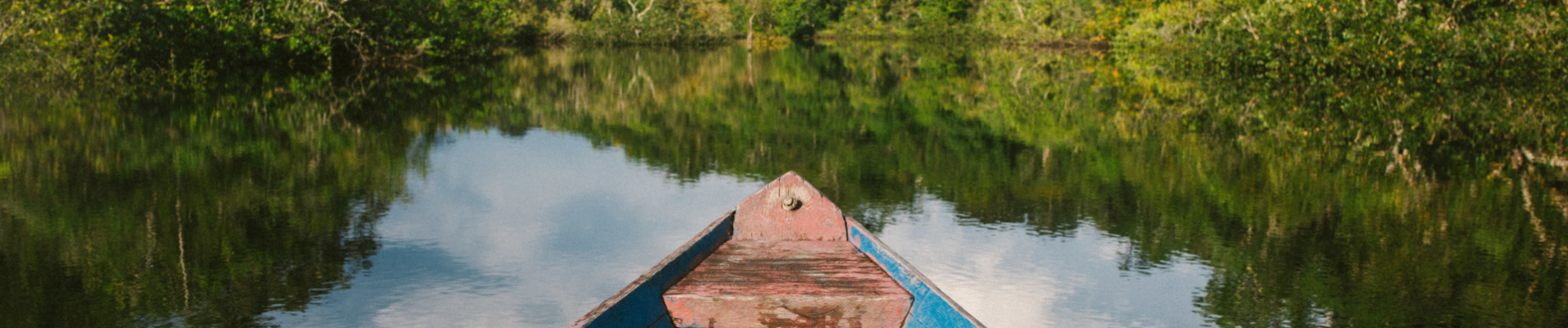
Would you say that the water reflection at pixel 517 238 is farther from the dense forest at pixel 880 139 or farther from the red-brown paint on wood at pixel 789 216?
the red-brown paint on wood at pixel 789 216

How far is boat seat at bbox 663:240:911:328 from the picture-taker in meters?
3.92

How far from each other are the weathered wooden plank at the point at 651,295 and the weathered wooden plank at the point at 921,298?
0.65 metres

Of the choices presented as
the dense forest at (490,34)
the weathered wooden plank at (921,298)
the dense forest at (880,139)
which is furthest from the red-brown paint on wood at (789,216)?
the dense forest at (490,34)

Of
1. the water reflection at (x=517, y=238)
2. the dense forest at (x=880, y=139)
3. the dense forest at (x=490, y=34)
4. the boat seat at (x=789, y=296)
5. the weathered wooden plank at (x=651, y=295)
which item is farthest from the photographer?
the dense forest at (x=490, y=34)

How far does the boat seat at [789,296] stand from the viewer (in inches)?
154

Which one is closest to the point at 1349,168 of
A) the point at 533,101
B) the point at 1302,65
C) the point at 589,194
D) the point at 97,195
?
the point at 589,194

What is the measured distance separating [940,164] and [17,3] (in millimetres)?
13156

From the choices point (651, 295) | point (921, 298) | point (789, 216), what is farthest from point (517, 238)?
point (921, 298)

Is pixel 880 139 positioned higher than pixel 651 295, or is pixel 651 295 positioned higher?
pixel 651 295

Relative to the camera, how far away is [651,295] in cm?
387

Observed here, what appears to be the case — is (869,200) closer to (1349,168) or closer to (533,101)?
(1349,168)

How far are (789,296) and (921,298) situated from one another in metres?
0.45

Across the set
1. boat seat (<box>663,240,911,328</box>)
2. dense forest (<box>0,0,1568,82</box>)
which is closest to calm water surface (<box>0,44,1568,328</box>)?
boat seat (<box>663,240,911,328</box>)

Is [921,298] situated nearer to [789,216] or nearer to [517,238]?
[789,216]
